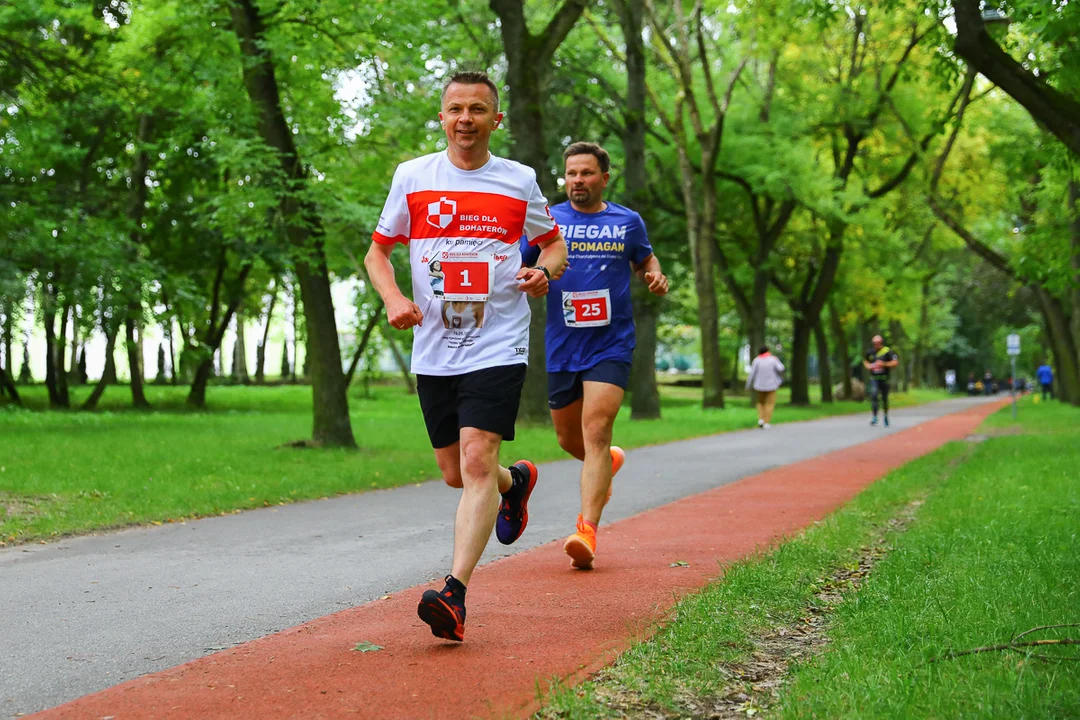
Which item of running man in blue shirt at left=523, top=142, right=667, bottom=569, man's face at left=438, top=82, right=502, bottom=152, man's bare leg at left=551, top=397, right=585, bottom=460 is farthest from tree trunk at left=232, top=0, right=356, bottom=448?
man's face at left=438, top=82, right=502, bottom=152

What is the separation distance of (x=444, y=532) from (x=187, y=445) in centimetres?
912

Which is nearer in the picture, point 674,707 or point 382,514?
point 674,707

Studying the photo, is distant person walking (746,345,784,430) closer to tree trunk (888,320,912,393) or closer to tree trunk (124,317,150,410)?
tree trunk (124,317,150,410)

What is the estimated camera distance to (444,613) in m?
4.52

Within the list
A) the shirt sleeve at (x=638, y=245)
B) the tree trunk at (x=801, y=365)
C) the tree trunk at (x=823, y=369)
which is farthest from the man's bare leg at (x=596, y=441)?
the tree trunk at (x=823, y=369)

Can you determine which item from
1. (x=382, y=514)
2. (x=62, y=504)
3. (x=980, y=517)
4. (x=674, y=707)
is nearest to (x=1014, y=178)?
(x=980, y=517)

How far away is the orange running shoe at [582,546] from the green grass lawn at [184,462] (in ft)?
13.7

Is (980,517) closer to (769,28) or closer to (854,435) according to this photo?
(854,435)

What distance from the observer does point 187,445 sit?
16812 millimetres

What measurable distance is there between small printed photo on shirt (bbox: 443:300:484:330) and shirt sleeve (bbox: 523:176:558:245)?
1.84 ft

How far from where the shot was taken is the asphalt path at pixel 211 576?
15.5 feet

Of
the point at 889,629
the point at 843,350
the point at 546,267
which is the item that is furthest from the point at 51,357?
the point at 843,350

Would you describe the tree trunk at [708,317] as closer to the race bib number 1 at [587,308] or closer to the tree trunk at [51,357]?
the tree trunk at [51,357]

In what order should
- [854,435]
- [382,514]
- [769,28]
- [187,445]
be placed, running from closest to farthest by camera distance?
1. [382,514]
2. [187,445]
3. [854,435]
4. [769,28]
